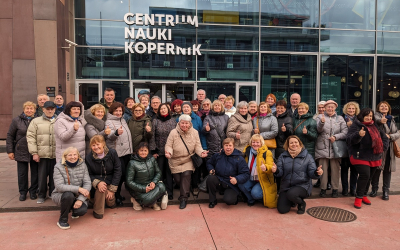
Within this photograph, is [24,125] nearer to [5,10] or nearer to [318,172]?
[318,172]

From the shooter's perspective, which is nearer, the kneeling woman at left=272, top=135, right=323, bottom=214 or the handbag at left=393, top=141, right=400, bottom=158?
the kneeling woman at left=272, top=135, right=323, bottom=214

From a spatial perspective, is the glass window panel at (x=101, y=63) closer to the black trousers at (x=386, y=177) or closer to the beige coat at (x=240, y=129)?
the beige coat at (x=240, y=129)

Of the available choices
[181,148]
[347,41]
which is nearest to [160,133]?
[181,148]

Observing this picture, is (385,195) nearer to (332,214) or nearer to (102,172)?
(332,214)

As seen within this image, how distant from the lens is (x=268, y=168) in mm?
5227

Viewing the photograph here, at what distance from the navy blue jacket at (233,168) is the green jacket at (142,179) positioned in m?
1.07

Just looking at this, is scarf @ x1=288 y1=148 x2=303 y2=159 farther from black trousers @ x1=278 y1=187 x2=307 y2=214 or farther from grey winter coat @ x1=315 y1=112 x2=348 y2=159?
grey winter coat @ x1=315 y1=112 x2=348 y2=159

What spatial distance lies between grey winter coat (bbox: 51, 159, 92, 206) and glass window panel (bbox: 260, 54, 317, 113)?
34.2ft

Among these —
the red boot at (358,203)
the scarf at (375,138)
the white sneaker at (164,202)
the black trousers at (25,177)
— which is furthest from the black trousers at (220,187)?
the black trousers at (25,177)

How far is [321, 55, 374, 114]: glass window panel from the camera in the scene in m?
14.3

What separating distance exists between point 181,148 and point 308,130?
7.94 feet

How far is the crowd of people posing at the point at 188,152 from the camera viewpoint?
4984mm

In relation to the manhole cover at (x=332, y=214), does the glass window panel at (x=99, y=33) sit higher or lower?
higher

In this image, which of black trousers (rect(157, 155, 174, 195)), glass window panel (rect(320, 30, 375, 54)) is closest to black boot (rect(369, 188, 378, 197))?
black trousers (rect(157, 155, 174, 195))
